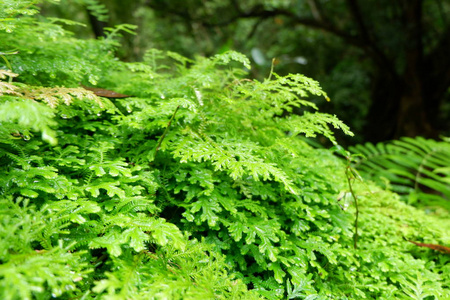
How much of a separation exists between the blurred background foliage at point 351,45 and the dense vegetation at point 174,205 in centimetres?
387

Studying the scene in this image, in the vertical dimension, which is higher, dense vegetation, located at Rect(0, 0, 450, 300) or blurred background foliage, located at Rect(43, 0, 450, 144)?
blurred background foliage, located at Rect(43, 0, 450, 144)

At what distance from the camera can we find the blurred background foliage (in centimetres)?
599

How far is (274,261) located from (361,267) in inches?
24.5

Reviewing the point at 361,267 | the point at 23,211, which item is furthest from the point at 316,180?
the point at 23,211

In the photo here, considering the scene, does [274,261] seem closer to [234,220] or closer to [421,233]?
[234,220]

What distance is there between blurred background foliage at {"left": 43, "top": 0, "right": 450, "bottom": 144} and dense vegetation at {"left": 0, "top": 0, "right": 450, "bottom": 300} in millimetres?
3866

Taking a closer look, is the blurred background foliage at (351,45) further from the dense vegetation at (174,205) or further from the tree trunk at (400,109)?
the dense vegetation at (174,205)

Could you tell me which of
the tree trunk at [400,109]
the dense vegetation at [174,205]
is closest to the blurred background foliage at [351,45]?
the tree trunk at [400,109]

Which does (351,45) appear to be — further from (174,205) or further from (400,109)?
(174,205)

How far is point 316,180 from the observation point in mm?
1595

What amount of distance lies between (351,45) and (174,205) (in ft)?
24.5

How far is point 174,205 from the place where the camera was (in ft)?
4.27

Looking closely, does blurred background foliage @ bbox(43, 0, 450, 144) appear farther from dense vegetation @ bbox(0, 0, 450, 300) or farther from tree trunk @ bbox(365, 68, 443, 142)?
dense vegetation @ bbox(0, 0, 450, 300)

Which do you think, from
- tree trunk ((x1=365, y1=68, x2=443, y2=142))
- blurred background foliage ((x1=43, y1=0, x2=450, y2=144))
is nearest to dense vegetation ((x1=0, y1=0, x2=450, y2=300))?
blurred background foliage ((x1=43, y1=0, x2=450, y2=144))
